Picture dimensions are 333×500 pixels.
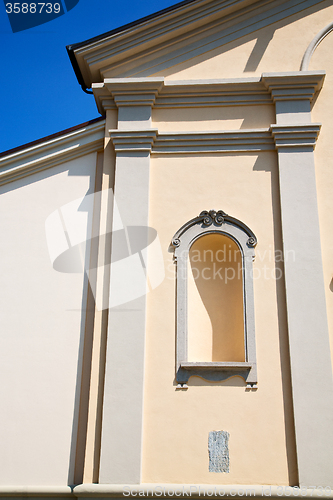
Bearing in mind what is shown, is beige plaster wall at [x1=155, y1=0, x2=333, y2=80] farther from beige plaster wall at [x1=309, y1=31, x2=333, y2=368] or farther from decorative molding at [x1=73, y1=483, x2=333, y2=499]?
decorative molding at [x1=73, y1=483, x2=333, y2=499]

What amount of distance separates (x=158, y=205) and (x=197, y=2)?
10.5 ft

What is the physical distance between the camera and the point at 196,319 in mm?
Result: 6715

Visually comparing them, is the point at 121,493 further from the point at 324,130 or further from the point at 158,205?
the point at 324,130

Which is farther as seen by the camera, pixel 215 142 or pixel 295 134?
pixel 215 142

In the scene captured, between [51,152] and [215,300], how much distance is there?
10.7 feet

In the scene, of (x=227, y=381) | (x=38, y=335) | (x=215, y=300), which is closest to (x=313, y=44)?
(x=215, y=300)

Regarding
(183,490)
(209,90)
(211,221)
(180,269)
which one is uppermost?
(209,90)

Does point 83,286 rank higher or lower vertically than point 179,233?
lower

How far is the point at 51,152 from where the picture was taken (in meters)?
7.36

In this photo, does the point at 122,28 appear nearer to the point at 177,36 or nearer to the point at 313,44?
the point at 177,36

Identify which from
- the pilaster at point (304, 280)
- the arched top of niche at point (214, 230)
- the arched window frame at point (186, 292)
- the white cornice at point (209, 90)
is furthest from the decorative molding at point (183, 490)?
the white cornice at point (209, 90)

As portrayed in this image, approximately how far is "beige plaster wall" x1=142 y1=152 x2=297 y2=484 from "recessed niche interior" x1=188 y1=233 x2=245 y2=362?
39cm

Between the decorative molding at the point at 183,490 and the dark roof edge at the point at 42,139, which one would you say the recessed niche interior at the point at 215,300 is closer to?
the decorative molding at the point at 183,490

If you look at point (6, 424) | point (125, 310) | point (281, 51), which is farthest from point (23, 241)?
point (281, 51)
